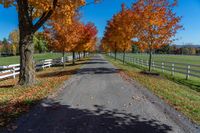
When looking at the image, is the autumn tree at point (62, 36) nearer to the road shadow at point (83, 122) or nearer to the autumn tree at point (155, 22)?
the autumn tree at point (155, 22)

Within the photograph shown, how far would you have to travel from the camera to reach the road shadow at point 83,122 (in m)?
5.84

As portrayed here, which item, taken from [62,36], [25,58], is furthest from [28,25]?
[62,36]

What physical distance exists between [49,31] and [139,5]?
11165 mm

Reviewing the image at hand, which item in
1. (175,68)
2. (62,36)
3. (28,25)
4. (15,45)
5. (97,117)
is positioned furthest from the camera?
(15,45)

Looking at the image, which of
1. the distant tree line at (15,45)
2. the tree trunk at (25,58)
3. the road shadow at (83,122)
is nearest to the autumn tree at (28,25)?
the tree trunk at (25,58)

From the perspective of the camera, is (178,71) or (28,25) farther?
(178,71)

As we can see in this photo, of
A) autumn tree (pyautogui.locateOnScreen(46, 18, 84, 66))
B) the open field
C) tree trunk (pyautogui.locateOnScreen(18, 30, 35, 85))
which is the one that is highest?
autumn tree (pyautogui.locateOnScreen(46, 18, 84, 66))

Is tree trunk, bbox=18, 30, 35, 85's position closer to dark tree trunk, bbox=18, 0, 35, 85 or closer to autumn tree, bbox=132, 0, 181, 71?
dark tree trunk, bbox=18, 0, 35, 85

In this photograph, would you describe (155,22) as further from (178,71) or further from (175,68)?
(175,68)

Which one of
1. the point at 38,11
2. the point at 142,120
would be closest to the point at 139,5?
the point at 38,11

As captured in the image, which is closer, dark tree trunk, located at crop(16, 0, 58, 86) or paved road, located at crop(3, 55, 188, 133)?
paved road, located at crop(3, 55, 188, 133)

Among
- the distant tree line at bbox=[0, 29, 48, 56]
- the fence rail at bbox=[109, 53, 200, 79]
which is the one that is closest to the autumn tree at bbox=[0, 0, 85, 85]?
the fence rail at bbox=[109, 53, 200, 79]

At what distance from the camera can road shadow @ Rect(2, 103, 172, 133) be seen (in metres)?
5.84

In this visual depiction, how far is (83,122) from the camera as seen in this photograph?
21.1ft
